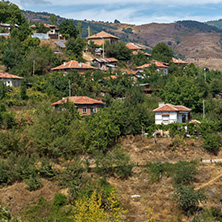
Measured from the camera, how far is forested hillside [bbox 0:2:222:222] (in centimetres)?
2952

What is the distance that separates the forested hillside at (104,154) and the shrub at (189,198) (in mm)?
79

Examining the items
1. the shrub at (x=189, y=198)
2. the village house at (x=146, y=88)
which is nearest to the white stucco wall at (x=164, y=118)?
the village house at (x=146, y=88)

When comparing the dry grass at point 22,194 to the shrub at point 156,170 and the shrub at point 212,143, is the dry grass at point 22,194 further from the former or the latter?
the shrub at point 212,143

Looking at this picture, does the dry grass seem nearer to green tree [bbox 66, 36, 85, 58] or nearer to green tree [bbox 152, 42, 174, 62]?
green tree [bbox 66, 36, 85, 58]

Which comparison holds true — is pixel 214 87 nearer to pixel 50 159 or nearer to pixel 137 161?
pixel 137 161

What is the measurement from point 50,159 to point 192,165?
45.5 ft

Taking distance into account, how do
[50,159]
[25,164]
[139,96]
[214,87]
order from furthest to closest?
[214,87], [139,96], [50,159], [25,164]

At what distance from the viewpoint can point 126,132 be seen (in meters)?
41.9

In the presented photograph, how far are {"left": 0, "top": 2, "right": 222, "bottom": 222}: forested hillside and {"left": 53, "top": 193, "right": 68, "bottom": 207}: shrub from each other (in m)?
0.09

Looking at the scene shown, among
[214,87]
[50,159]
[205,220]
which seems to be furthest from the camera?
[214,87]

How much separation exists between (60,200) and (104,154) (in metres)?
10.3

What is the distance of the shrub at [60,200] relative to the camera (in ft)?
99.1

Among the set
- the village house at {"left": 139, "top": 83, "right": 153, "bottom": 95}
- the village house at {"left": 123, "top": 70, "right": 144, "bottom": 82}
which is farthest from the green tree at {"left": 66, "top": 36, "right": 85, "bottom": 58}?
the village house at {"left": 139, "top": 83, "right": 153, "bottom": 95}

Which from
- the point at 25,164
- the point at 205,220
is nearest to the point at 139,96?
the point at 25,164
